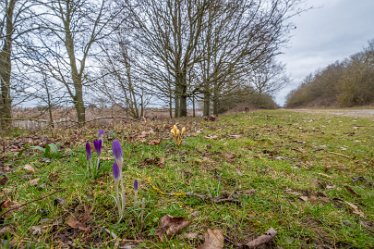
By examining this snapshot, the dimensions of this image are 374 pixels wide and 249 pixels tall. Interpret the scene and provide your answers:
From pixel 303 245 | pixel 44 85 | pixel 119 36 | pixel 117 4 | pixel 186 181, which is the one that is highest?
pixel 117 4

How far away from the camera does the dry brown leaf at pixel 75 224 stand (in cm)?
119

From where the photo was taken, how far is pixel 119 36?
7469mm

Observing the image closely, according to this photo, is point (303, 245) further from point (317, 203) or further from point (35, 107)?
point (35, 107)

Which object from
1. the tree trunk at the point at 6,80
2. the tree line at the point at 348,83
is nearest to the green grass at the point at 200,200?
the tree trunk at the point at 6,80

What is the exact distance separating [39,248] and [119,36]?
7.62 metres

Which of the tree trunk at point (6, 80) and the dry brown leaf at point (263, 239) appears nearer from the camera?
the dry brown leaf at point (263, 239)

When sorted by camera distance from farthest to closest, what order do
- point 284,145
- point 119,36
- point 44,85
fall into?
1. point 119,36
2. point 44,85
3. point 284,145

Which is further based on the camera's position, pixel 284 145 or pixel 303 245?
pixel 284 145

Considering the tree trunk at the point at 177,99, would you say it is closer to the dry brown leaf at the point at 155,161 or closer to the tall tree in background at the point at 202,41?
the tall tree in background at the point at 202,41

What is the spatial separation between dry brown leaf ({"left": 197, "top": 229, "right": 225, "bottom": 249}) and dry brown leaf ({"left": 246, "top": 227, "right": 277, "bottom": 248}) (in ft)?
0.47

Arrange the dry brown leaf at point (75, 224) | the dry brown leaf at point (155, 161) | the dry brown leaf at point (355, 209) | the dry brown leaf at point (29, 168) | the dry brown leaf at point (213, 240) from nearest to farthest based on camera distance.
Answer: the dry brown leaf at point (213, 240) → the dry brown leaf at point (75, 224) → the dry brown leaf at point (355, 209) → the dry brown leaf at point (29, 168) → the dry brown leaf at point (155, 161)

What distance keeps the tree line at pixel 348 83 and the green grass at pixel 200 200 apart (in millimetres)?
28212

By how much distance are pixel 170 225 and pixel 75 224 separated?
55cm

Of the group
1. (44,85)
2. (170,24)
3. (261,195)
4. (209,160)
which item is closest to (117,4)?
(170,24)
